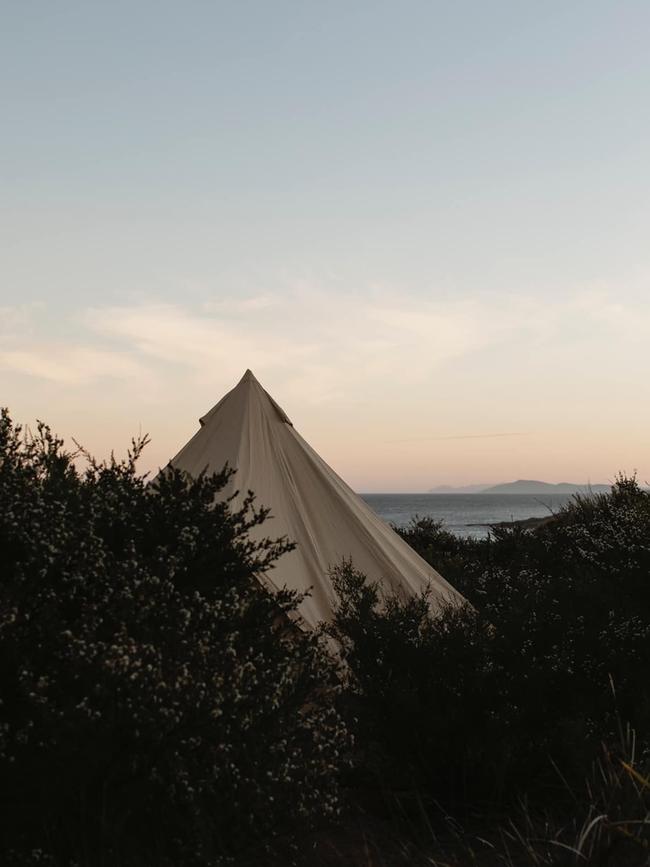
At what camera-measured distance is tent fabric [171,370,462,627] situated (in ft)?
26.7

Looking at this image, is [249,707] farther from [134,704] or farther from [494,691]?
[494,691]

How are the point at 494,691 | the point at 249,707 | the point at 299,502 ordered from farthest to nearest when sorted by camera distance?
the point at 299,502 < the point at 494,691 < the point at 249,707

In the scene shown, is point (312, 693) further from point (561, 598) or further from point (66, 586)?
point (561, 598)

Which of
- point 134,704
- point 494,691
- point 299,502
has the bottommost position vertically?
point 494,691

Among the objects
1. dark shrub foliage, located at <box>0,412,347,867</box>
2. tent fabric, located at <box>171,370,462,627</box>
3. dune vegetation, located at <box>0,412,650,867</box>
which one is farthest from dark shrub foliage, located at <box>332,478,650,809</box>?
tent fabric, located at <box>171,370,462,627</box>

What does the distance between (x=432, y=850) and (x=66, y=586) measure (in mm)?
2476

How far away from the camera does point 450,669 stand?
18.3ft

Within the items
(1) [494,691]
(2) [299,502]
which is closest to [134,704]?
(1) [494,691]

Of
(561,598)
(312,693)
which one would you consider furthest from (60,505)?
(561,598)

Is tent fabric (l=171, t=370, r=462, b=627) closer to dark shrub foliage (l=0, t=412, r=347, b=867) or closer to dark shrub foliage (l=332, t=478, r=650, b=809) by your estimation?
dark shrub foliage (l=332, t=478, r=650, b=809)

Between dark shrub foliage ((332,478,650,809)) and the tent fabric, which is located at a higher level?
the tent fabric

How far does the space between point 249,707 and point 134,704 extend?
1.91 ft

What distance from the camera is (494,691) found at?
5.45 metres

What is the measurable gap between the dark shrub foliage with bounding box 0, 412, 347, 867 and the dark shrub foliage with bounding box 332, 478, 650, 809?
50.5 inches
